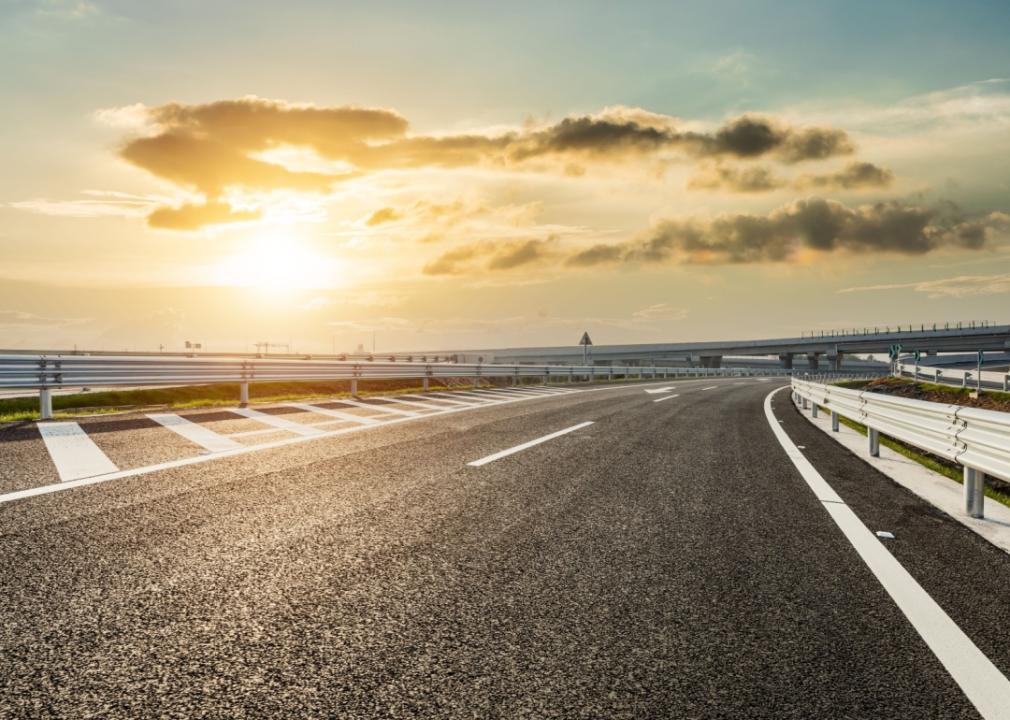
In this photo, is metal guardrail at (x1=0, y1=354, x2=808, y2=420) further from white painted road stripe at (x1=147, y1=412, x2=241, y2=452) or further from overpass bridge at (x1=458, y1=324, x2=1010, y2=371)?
overpass bridge at (x1=458, y1=324, x2=1010, y2=371)

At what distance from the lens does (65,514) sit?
4.38 metres

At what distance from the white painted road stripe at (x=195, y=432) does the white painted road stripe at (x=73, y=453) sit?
41.6 inches

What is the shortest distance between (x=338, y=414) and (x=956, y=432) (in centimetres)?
948

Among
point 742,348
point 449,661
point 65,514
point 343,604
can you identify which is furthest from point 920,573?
point 742,348

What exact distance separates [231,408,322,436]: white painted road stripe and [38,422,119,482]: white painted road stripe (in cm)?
252

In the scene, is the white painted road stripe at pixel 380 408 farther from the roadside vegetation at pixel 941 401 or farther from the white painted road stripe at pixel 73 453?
the roadside vegetation at pixel 941 401

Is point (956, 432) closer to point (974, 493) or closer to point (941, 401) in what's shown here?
point (974, 493)

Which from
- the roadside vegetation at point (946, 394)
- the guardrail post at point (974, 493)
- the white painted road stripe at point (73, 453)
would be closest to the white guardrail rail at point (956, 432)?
the guardrail post at point (974, 493)

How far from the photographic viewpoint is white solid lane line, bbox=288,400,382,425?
430 inches

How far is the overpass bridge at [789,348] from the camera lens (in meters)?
92.4

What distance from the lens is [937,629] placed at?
9.67 ft

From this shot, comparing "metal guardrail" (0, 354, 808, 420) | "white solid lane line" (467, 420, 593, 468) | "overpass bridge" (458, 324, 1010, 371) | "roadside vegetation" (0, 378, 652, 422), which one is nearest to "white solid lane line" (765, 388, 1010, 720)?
"white solid lane line" (467, 420, 593, 468)

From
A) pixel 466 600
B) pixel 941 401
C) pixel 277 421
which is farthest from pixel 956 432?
pixel 941 401

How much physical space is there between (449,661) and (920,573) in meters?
2.86
